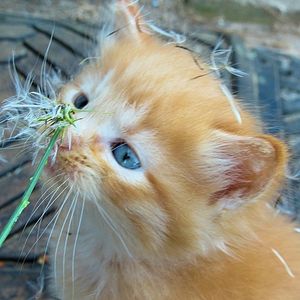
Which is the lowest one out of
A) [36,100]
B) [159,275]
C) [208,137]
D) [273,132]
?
[159,275]

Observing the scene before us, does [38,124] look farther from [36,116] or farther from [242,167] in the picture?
[242,167]

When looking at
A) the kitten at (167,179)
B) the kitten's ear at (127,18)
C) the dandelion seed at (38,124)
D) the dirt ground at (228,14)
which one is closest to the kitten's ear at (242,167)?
the kitten at (167,179)

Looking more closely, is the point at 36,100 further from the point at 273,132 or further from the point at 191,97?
the point at 273,132

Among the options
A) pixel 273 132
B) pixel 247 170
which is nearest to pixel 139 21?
pixel 273 132

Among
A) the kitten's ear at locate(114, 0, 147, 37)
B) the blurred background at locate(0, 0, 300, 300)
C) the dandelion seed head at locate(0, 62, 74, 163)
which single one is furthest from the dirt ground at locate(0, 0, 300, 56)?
the dandelion seed head at locate(0, 62, 74, 163)

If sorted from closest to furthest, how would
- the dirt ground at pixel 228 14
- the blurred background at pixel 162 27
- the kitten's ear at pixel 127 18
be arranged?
the kitten's ear at pixel 127 18 → the blurred background at pixel 162 27 → the dirt ground at pixel 228 14

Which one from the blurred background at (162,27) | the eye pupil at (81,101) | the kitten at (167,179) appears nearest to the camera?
the kitten at (167,179)

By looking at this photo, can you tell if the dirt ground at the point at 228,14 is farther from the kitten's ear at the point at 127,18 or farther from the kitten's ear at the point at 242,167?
the kitten's ear at the point at 242,167

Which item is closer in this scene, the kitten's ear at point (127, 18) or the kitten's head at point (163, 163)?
the kitten's head at point (163, 163)

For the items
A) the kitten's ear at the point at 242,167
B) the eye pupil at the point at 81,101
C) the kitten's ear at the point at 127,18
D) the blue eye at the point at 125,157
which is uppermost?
the kitten's ear at the point at 127,18
